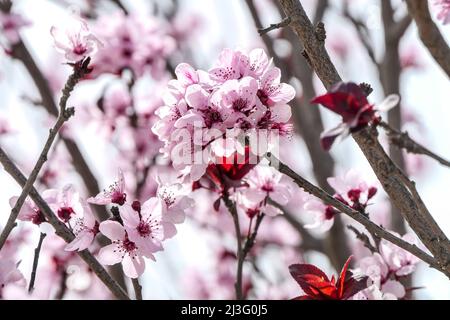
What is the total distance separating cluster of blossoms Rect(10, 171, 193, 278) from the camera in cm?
148

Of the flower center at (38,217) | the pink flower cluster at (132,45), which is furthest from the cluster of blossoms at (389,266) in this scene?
the pink flower cluster at (132,45)

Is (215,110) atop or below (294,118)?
below

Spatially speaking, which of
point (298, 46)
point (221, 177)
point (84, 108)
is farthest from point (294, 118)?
point (221, 177)

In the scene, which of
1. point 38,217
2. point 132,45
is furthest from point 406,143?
point 132,45

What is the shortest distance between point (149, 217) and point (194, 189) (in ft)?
1.00

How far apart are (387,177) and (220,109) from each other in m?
0.36

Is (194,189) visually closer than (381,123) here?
No

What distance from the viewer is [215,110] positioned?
4.53 ft

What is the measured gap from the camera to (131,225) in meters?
1.48

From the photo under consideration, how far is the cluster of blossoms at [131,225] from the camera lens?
58.2 inches

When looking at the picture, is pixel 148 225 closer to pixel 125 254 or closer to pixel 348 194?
pixel 125 254

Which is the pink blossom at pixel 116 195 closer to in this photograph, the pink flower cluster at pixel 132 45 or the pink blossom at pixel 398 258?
the pink blossom at pixel 398 258
